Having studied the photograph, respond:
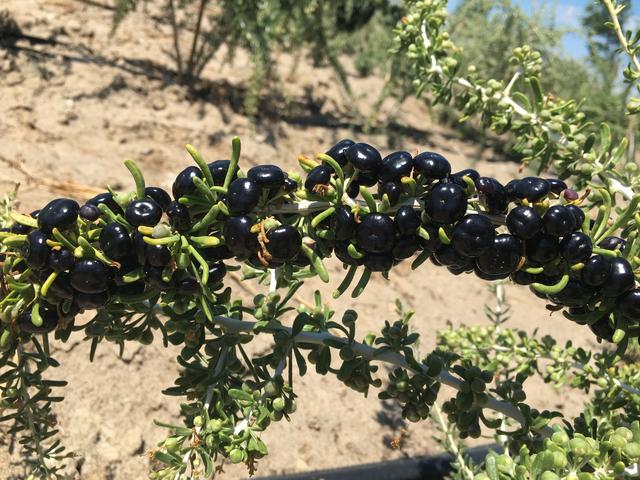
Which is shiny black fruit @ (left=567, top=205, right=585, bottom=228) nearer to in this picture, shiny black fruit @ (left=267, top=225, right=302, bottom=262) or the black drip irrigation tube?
shiny black fruit @ (left=267, top=225, right=302, bottom=262)

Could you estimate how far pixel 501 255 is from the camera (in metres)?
0.96

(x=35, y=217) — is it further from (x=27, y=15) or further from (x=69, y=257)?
(x=27, y=15)

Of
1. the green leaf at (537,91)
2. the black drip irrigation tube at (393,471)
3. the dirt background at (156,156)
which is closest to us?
the green leaf at (537,91)

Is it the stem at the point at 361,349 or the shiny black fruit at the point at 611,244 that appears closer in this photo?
the shiny black fruit at the point at 611,244

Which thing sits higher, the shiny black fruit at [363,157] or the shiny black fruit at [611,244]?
the shiny black fruit at [611,244]

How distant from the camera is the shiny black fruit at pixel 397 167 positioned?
3.19 feet

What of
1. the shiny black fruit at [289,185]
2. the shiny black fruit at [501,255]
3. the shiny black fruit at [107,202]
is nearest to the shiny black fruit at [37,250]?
the shiny black fruit at [107,202]

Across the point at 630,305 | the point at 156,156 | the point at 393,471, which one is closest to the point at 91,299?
the point at 630,305

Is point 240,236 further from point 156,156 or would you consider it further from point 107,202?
point 156,156

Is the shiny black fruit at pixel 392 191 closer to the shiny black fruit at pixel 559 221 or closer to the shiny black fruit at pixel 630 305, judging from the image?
the shiny black fruit at pixel 559 221

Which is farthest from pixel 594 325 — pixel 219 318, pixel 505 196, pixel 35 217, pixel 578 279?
pixel 35 217

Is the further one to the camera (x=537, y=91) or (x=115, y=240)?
(x=537, y=91)

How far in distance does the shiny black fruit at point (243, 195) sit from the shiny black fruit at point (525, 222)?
0.48 metres

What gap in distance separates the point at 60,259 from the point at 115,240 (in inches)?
4.1
